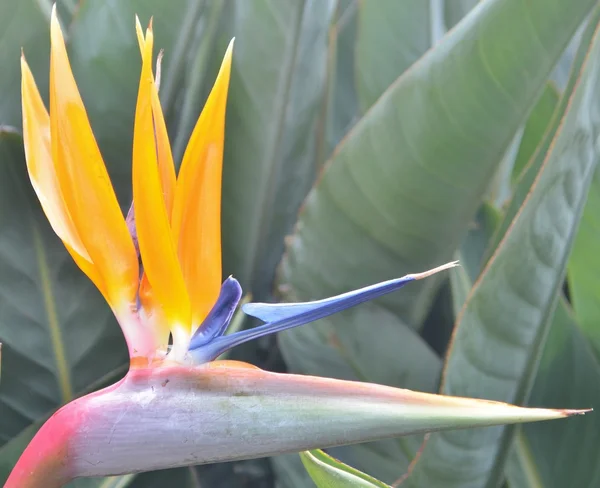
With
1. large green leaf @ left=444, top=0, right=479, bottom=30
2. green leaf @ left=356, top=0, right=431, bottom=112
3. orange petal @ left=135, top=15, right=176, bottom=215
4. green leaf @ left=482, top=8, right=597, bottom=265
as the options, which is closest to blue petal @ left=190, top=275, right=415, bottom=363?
orange petal @ left=135, top=15, right=176, bottom=215

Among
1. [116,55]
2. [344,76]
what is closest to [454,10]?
[344,76]

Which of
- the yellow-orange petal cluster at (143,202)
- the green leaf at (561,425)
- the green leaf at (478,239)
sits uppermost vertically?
the yellow-orange petal cluster at (143,202)

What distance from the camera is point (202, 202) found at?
0.38m

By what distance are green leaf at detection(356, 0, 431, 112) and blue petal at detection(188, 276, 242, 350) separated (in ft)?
1.58

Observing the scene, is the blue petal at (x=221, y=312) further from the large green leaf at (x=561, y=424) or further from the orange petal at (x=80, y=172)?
the large green leaf at (x=561, y=424)

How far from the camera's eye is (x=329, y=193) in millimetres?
611

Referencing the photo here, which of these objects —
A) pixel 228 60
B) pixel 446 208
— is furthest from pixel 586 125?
pixel 228 60

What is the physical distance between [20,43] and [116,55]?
10 cm

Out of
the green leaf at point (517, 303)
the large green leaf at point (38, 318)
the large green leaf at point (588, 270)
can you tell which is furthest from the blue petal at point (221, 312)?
the large green leaf at point (588, 270)

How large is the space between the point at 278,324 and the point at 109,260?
11 cm

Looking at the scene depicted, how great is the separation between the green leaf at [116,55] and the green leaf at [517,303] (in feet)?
1.33

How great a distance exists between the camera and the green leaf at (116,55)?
62cm

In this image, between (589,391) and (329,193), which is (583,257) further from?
(329,193)

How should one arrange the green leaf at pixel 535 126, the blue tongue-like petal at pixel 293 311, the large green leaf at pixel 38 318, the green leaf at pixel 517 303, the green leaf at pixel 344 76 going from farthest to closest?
the green leaf at pixel 344 76
the green leaf at pixel 535 126
the large green leaf at pixel 38 318
the green leaf at pixel 517 303
the blue tongue-like petal at pixel 293 311
